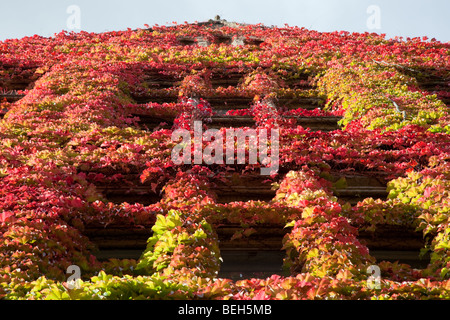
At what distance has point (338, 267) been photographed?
208 inches

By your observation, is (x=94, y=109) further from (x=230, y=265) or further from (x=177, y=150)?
(x=230, y=265)

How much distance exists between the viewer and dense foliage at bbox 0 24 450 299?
5.11 m

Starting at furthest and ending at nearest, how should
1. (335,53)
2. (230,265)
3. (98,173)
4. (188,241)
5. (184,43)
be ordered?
(184,43) → (335,53) → (98,173) → (230,265) → (188,241)

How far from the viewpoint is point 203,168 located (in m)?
8.34

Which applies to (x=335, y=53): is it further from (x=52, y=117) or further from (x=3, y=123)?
(x=3, y=123)

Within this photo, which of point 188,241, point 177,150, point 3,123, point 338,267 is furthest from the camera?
point 3,123

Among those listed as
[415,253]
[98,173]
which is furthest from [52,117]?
[415,253]

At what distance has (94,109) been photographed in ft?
37.4

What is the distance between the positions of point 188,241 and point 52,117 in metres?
6.75

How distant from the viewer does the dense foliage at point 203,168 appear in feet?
16.8

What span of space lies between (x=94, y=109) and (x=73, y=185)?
13.7 ft

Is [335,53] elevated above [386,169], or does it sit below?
above

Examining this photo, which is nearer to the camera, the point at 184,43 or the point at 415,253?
the point at 415,253

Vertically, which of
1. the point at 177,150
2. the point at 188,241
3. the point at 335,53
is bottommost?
the point at 188,241
